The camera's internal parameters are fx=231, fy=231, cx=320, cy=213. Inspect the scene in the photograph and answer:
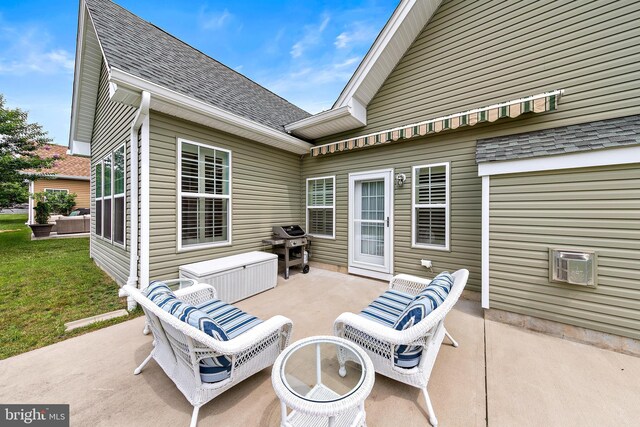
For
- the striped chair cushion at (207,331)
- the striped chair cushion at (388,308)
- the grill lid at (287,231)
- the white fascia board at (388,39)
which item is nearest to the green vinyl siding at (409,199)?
the grill lid at (287,231)

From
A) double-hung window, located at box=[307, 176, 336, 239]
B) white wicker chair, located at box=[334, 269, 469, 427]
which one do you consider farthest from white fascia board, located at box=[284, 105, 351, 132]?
white wicker chair, located at box=[334, 269, 469, 427]

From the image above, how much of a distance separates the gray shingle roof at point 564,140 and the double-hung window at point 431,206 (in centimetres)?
91

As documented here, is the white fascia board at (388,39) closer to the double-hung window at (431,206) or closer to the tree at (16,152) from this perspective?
the double-hung window at (431,206)

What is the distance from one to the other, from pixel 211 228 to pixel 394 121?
14.7ft

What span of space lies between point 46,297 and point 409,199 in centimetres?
691

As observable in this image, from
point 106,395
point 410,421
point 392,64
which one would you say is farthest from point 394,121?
point 106,395

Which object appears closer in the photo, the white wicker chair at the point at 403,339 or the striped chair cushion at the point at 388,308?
the white wicker chair at the point at 403,339

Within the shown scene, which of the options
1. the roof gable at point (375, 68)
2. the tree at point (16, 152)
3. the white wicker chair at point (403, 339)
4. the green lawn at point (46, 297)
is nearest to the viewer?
the white wicker chair at point (403, 339)

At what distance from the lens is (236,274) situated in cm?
407

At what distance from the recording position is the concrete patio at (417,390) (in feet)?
5.96

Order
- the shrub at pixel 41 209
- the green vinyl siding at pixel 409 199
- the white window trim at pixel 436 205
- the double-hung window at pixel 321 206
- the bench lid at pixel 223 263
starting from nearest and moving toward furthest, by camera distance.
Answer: the bench lid at pixel 223 263
the green vinyl siding at pixel 409 199
the white window trim at pixel 436 205
the double-hung window at pixel 321 206
the shrub at pixel 41 209

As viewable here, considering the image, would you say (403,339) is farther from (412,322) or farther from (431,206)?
(431,206)

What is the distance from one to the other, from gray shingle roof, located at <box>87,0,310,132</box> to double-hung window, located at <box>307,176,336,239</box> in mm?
1745

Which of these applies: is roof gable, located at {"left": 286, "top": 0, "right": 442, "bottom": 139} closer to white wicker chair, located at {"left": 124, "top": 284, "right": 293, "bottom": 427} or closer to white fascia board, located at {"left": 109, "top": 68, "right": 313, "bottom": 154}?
white fascia board, located at {"left": 109, "top": 68, "right": 313, "bottom": 154}
